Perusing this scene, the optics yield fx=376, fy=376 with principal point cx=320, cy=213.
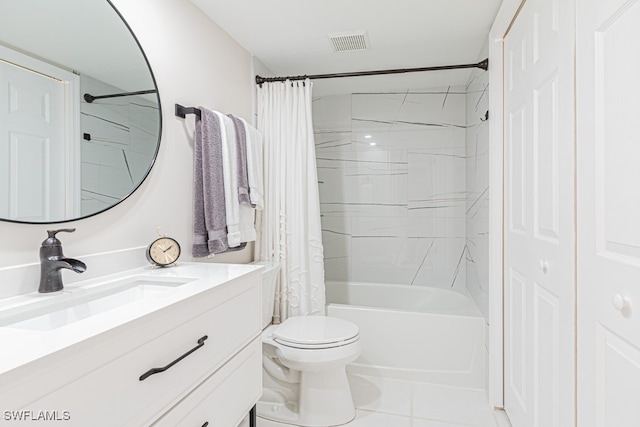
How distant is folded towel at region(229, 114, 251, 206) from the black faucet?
101 cm

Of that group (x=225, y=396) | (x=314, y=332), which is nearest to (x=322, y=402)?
(x=314, y=332)

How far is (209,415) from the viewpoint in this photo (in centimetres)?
125

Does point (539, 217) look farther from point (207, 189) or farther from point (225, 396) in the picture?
point (207, 189)

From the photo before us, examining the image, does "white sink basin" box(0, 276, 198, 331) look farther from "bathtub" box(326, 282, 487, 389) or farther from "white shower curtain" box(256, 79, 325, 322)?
"bathtub" box(326, 282, 487, 389)

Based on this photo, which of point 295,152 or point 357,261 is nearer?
point 295,152

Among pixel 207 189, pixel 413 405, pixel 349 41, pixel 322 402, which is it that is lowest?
pixel 413 405

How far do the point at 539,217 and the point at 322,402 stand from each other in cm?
141

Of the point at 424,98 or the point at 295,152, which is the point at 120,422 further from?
the point at 424,98

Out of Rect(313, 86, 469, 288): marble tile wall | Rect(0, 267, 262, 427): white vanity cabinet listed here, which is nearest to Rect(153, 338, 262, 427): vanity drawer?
Answer: Rect(0, 267, 262, 427): white vanity cabinet

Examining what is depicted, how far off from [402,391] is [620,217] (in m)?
1.82

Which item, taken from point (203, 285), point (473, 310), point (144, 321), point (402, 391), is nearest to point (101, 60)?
point (203, 285)

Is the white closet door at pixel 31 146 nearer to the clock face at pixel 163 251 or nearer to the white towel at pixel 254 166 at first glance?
the clock face at pixel 163 251

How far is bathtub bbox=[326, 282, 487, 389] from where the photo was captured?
7.86ft

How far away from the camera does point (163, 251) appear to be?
5.20 feet
